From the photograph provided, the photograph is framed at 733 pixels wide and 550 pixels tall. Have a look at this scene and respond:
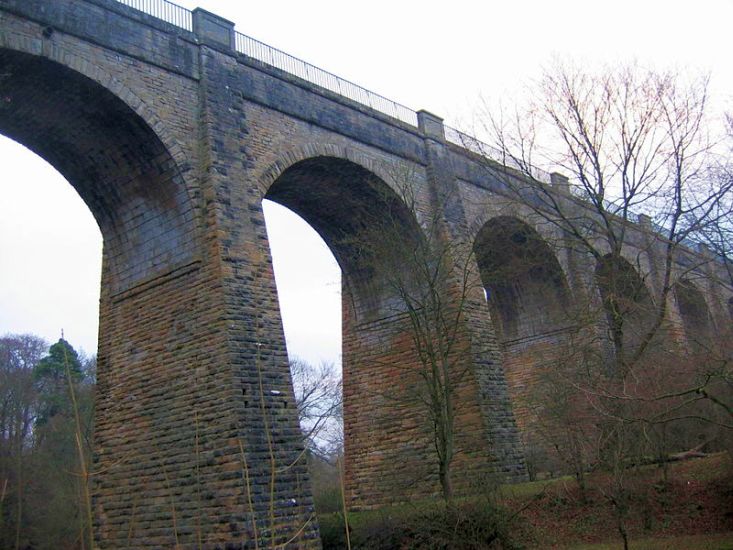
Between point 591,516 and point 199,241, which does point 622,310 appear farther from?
point 199,241

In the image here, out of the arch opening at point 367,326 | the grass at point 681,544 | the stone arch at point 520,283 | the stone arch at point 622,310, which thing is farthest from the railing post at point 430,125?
the grass at point 681,544

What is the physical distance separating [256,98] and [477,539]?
9421mm

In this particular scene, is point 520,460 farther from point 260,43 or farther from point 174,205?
point 260,43

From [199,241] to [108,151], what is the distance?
8.30 ft

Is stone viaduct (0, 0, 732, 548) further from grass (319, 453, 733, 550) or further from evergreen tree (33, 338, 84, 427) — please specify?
evergreen tree (33, 338, 84, 427)

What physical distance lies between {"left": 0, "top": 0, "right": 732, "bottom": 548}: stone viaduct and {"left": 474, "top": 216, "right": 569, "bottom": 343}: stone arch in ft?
12.7

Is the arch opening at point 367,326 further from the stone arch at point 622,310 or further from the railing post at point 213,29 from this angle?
the stone arch at point 622,310

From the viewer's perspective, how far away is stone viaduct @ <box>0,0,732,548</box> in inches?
439

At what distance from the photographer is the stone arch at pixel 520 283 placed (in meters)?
20.5

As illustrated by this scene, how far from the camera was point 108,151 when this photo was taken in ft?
42.3

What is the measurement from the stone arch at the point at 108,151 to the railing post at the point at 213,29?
248 cm

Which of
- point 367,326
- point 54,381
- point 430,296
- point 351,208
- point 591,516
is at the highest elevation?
point 351,208

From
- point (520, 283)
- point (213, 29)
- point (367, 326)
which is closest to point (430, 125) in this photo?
point (367, 326)

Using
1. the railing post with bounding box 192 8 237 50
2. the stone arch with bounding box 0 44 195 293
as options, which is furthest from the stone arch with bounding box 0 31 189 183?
the railing post with bounding box 192 8 237 50
